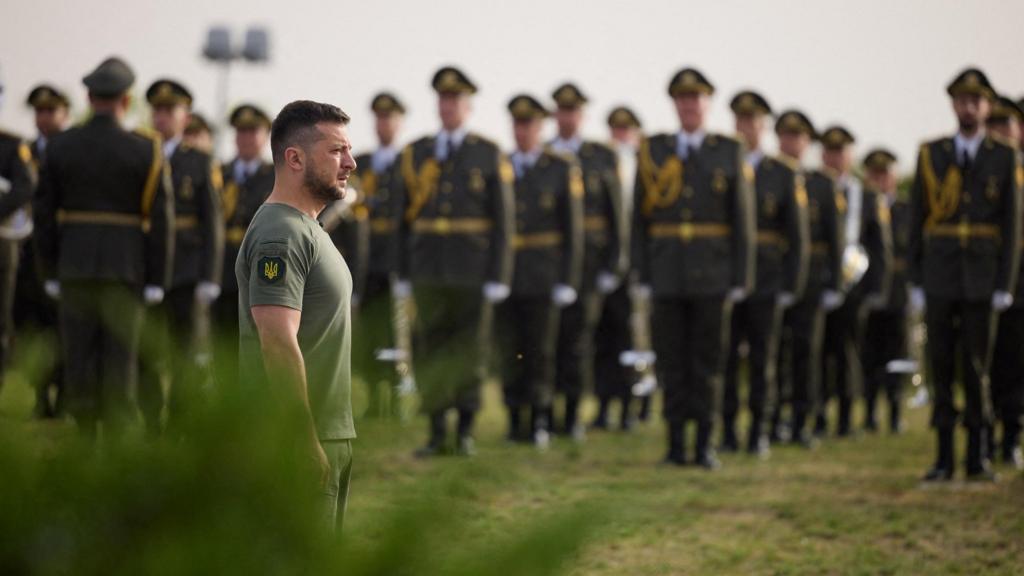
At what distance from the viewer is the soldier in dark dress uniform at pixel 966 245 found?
943 cm

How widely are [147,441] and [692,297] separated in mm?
9178

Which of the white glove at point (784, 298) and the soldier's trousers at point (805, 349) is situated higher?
the white glove at point (784, 298)

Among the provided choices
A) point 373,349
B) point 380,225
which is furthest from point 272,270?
point 380,225

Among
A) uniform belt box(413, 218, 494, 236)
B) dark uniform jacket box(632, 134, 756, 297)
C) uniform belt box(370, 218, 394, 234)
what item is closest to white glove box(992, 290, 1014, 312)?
dark uniform jacket box(632, 134, 756, 297)

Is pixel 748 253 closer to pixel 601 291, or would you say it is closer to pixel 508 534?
pixel 601 291

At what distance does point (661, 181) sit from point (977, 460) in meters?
2.71

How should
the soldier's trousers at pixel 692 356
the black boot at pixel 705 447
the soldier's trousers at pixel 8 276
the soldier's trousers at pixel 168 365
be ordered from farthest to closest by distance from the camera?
the soldier's trousers at pixel 8 276 < the soldier's trousers at pixel 692 356 < the black boot at pixel 705 447 < the soldier's trousers at pixel 168 365

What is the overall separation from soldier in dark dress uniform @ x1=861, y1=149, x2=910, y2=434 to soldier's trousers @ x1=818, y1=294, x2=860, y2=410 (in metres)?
0.65

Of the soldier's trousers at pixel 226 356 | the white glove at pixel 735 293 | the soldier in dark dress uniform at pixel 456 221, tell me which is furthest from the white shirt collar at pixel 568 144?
the soldier's trousers at pixel 226 356

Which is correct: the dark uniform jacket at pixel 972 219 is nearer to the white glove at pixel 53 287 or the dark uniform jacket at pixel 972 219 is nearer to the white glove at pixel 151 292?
the white glove at pixel 151 292

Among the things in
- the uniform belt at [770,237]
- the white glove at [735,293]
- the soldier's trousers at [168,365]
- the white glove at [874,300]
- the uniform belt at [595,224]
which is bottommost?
the soldier's trousers at [168,365]

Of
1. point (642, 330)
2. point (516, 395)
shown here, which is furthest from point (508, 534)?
point (642, 330)

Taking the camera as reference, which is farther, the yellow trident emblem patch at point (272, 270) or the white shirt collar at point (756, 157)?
the white shirt collar at point (756, 157)

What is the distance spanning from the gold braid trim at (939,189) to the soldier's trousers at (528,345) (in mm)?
3355
